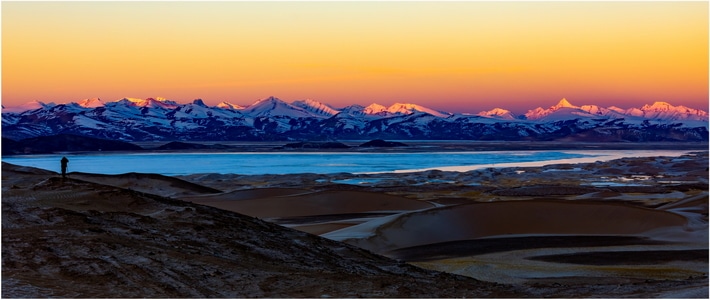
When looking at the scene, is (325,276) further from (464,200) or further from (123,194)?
(464,200)

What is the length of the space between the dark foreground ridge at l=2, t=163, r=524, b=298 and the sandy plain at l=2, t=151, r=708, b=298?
0.09 metres

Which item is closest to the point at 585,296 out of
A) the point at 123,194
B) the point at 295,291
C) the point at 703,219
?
the point at 295,291

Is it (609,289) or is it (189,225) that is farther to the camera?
(189,225)

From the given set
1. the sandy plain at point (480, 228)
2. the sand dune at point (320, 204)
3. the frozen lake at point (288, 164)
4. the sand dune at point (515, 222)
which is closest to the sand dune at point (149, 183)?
the sandy plain at point (480, 228)

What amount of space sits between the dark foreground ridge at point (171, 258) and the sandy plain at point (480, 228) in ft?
0.31

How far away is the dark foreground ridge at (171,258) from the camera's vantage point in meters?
12.1

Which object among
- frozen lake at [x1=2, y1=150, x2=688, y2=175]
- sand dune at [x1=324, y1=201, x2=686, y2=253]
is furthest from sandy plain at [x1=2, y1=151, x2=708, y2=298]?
frozen lake at [x1=2, y1=150, x2=688, y2=175]

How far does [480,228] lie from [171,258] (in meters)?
14.2

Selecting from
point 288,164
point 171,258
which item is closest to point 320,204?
point 171,258

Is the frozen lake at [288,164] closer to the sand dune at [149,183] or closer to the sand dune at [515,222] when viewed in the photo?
the sand dune at [149,183]

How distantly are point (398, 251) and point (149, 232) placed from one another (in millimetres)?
7858

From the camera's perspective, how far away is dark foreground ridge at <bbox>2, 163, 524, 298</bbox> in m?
12.1

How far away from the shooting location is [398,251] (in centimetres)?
2283

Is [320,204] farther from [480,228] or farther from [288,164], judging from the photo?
[288,164]
